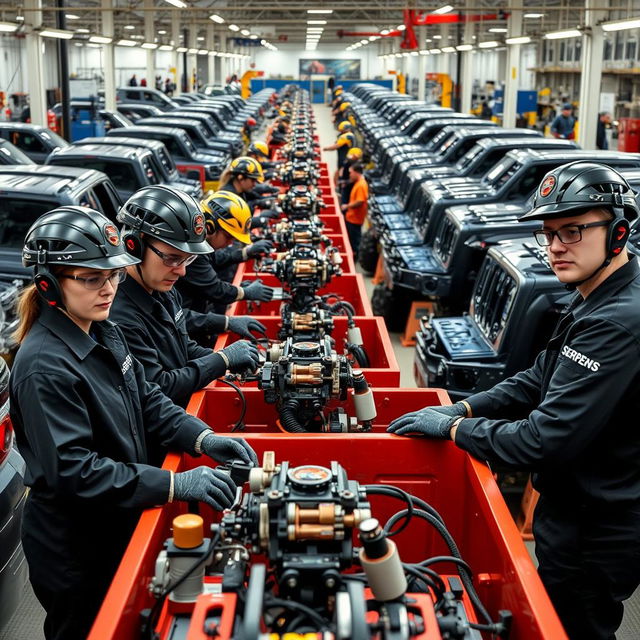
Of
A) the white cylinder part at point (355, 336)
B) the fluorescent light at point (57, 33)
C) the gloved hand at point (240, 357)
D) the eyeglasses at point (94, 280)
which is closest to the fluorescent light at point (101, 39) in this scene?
the fluorescent light at point (57, 33)

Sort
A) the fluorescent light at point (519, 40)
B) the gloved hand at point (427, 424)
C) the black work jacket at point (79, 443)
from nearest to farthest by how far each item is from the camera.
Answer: the black work jacket at point (79, 443) < the gloved hand at point (427, 424) < the fluorescent light at point (519, 40)

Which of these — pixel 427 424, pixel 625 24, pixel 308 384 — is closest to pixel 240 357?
pixel 308 384

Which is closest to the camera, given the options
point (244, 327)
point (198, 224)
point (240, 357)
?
point (198, 224)

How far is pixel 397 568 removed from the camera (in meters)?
2.45

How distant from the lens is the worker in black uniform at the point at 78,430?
3.00m

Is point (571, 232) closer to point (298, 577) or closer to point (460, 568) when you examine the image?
point (460, 568)

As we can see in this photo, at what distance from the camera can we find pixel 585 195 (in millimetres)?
3275

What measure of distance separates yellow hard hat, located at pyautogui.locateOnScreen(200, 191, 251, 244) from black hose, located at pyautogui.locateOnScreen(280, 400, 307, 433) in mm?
2307

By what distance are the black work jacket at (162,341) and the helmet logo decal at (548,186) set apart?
72.3 inches

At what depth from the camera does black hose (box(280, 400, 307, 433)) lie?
4219mm

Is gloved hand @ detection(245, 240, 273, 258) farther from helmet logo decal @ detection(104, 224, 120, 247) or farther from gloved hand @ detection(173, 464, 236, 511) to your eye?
gloved hand @ detection(173, 464, 236, 511)

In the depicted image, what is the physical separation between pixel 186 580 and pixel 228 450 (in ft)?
2.55

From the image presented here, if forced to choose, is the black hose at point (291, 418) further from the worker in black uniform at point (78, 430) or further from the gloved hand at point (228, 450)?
the worker in black uniform at point (78, 430)

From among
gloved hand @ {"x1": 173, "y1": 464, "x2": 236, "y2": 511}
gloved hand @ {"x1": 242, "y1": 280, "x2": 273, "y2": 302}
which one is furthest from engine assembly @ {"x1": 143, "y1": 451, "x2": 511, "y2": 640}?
gloved hand @ {"x1": 242, "y1": 280, "x2": 273, "y2": 302}
